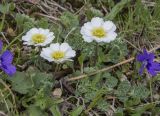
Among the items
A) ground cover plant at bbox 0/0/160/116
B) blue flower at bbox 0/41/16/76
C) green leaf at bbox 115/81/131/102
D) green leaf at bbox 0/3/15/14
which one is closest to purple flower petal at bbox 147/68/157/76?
ground cover plant at bbox 0/0/160/116

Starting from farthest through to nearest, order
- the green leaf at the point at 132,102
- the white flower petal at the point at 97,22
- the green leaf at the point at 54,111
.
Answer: the white flower petal at the point at 97,22 → the green leaf at the point at 132,102 → the green leaf at the point at 54,111

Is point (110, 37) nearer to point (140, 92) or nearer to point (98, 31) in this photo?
point (98, 31)

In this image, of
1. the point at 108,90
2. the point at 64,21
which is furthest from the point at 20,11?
the point at 108,90

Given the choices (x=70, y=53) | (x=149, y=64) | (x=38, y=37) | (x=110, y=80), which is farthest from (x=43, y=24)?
(x=149, y=64)

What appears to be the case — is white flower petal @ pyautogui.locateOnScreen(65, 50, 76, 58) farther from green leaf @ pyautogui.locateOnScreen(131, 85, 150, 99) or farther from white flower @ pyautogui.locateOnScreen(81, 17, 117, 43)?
green leaf @ pyautogui.locateOnScreen(131, 85, 150, 99)

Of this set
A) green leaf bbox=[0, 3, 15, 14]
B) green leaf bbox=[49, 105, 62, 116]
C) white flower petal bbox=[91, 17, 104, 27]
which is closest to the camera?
green leaf bbox=[49, 105, 62, 116]

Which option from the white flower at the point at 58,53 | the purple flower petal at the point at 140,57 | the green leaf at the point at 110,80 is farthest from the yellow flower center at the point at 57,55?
the purple flower petal at the point at 140,57

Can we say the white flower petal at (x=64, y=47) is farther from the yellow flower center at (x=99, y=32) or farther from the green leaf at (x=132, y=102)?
the green leaf at (x=132, y=102)
